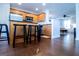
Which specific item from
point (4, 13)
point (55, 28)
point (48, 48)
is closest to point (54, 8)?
point (55, 28)

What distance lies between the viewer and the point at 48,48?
168 centimetres

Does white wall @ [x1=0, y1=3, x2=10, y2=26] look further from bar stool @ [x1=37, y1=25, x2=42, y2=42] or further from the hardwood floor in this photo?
bar stool @ [x1=37, y1=25, x2=42, y2=42]

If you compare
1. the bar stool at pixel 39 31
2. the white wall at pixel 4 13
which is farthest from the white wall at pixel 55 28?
the white wall at pixel 4 13

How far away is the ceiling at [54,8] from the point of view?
1.63 meters

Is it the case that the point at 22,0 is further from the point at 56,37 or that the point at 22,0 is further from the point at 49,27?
the point at 56,37

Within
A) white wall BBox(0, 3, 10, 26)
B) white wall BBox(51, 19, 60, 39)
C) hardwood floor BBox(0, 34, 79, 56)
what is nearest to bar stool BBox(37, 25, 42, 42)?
hardwood floor BBox(0, 34, 79, 56)

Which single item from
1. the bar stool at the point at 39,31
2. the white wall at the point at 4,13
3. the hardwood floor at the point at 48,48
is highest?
the white wall at the point at 4,13

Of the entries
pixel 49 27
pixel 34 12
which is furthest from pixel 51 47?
pixel 34 12

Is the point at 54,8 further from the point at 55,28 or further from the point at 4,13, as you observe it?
the point at 4,13

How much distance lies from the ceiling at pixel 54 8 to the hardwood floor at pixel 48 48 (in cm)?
32

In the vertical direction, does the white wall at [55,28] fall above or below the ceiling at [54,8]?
below

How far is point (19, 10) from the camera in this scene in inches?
63.3

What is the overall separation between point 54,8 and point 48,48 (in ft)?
1.80

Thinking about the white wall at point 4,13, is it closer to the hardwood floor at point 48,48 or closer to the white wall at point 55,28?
the hardwood floor at point 48,48
